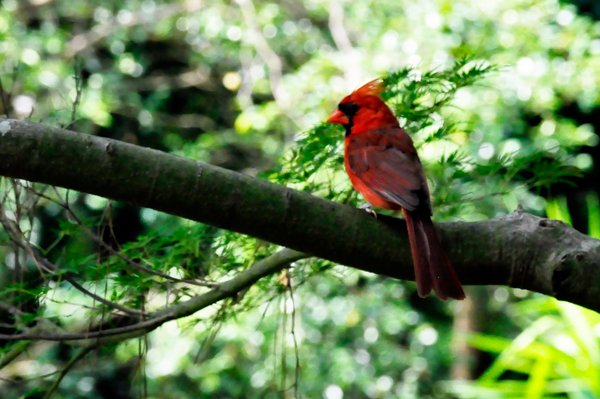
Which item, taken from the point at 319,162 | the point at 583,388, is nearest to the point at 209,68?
the point at 583,388

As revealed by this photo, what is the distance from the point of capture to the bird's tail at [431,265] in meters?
1.43

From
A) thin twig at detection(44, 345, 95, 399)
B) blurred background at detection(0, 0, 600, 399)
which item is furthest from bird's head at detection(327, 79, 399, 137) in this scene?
blurred background at detection(0, 0, 600, 399)

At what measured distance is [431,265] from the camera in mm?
1433

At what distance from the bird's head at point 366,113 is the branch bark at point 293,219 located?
664 mm

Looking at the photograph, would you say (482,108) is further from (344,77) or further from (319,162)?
(319,162)

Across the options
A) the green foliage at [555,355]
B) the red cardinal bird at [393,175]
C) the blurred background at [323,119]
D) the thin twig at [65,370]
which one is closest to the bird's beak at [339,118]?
the red cardinal bird at [393,175]

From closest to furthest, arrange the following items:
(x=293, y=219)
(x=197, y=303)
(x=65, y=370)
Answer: (x=293, y=219), (x=65, y=370), (x=197, y=303)

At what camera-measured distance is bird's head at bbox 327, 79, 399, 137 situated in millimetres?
2166

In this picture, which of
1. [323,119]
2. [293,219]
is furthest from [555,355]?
[293,219]

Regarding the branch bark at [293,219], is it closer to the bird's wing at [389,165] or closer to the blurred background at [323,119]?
the bird's wing at [389,165]

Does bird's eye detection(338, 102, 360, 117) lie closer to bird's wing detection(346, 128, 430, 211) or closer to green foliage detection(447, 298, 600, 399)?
bird's wing detection(346, 128, 430, 211)

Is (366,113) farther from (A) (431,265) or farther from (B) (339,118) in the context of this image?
(A) (431,265)

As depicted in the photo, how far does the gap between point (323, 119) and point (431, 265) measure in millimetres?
3165

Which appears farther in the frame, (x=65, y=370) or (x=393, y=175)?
(x=393, y=175)
